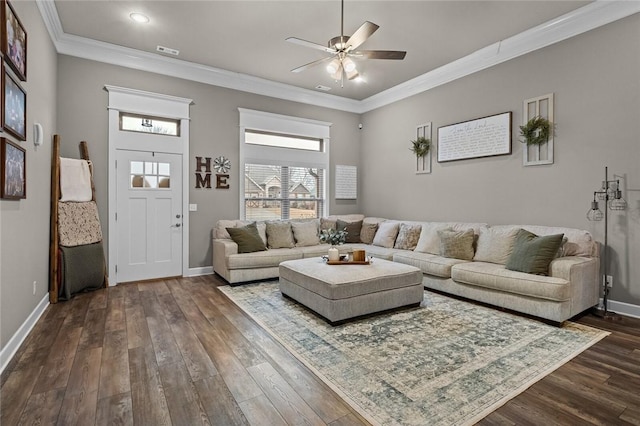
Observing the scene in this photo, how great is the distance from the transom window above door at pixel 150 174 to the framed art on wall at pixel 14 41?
6.72ft

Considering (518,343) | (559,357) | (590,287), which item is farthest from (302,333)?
(590,287)

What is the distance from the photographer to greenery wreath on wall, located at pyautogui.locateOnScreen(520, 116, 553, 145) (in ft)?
13.5

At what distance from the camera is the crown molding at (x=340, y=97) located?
144 inches

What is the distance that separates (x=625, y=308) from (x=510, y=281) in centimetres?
127

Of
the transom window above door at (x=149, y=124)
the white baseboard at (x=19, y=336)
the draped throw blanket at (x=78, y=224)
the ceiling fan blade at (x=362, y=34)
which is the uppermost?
the ceiling fan blade at (x=362, y=34)

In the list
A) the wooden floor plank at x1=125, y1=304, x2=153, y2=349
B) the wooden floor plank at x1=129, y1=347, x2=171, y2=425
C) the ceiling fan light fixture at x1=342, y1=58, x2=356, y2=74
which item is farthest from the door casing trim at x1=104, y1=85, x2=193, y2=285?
the ceiling fan light fixture at x1=342, y1=58, x2=356, y2=74

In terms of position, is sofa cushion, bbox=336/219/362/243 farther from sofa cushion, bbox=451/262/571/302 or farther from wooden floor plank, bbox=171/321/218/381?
wooden floor plank, bbox=171/321/218/381

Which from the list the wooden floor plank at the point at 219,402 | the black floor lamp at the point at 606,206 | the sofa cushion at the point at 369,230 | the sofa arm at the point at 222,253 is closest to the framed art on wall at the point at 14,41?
the wooden floor plank at the point at 219,402

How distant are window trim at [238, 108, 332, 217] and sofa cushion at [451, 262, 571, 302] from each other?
11.0 feet

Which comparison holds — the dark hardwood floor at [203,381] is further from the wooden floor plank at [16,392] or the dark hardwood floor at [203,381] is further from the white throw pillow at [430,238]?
the white throw pillow at [430,238]

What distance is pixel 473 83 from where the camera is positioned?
4.98 meters

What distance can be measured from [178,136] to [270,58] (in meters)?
1.87

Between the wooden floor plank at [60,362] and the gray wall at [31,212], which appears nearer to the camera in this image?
the wooden floor plank at [60,362]

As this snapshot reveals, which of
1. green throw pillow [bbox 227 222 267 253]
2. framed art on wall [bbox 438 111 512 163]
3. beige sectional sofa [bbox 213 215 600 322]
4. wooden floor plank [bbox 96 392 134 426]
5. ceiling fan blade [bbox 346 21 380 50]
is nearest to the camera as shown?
wooden floor plank [bbox 96 392 134 426]
